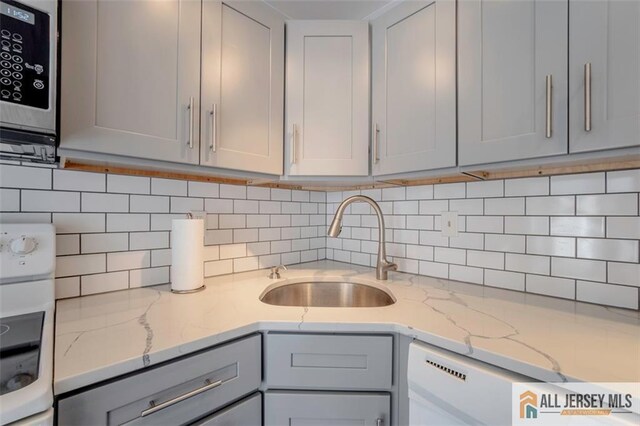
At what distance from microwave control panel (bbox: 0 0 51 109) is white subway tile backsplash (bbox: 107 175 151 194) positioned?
1.55 ft

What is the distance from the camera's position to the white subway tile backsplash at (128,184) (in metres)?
1.10

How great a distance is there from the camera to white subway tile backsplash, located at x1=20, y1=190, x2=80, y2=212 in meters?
0.94

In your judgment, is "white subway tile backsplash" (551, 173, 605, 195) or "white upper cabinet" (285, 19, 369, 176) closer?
"white subway tile backsplash" (551, 173, 605, 195)

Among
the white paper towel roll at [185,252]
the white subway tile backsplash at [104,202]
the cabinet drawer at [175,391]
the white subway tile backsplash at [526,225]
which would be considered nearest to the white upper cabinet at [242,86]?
the white paper towel roll at [185,252]

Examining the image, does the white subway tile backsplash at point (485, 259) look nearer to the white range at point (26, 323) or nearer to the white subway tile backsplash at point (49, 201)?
the white range at point (26, 323)

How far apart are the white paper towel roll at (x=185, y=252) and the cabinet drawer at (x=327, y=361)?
0.45 metres

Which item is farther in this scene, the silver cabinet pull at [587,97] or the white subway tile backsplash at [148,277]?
the white subway tile backsplash at [148,277]

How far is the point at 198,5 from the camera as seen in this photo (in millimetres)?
1034

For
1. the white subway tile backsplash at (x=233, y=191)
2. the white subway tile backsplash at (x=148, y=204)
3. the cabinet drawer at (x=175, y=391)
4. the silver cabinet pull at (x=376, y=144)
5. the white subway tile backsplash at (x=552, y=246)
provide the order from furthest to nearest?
the white subway tile backsplash at (x=233, y=191), the silver cabinet pull at (x=376, y=144), the white subway tile backsplash at (x=148, y=204), the white subway tile backsplash at (x=552, y=246), the cabinet drawer at (x=175, y=391)

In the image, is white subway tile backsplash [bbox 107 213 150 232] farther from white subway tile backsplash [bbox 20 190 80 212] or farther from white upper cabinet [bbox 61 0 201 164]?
white upper cabinet [bbox 61 0 201 164]

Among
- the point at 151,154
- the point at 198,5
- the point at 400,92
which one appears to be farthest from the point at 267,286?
the point at 198,5

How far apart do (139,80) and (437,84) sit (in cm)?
104

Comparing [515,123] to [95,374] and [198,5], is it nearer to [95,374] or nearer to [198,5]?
[198,5]

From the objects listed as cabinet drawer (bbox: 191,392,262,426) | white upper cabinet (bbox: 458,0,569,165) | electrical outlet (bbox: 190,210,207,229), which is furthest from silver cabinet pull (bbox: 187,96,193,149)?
white upper cabinet (bbox: 458,0,569,165)
